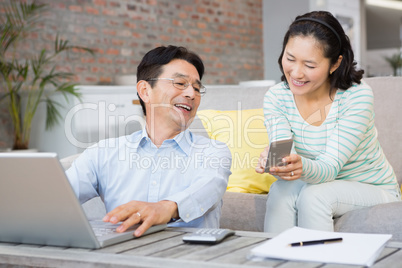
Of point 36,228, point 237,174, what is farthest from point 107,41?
point 36,228

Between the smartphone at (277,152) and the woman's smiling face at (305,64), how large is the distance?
35 centimetres

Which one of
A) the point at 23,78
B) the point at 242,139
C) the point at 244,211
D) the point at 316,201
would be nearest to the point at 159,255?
A: the point at 316,201

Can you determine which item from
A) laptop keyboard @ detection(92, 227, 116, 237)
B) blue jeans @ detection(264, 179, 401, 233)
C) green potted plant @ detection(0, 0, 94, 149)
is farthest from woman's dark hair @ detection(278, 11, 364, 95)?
green potted plant @ detection(0, 0, 94, 149)

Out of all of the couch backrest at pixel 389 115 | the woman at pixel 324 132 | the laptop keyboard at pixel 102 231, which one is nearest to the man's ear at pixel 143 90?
the woman at pixel 324 132

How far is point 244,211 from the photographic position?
2.34m

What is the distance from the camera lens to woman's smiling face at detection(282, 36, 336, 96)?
6.31 feet

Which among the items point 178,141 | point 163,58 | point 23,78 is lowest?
point 178,141

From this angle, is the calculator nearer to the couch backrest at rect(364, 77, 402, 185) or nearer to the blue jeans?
the blue jeans

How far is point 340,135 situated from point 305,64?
0.27 m

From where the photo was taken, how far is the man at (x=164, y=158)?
1608 millimetres

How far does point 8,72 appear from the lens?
448 centimetres

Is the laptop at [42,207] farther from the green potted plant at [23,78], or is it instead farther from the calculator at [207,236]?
the green potted plant at [23,78]

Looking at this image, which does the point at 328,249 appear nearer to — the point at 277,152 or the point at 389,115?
the point at 277,152

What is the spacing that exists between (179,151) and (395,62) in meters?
7.36
